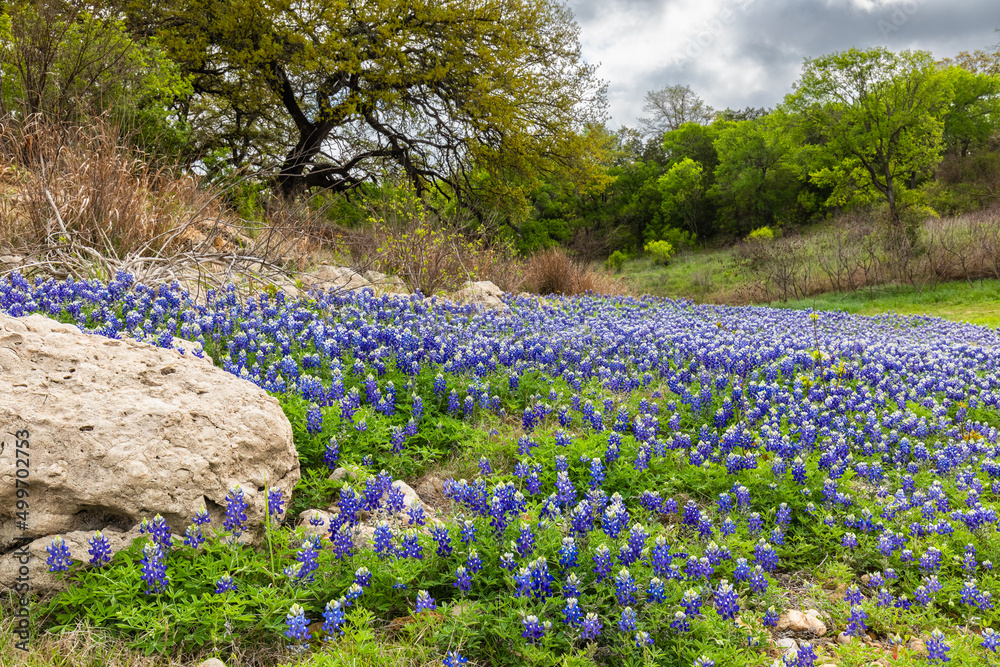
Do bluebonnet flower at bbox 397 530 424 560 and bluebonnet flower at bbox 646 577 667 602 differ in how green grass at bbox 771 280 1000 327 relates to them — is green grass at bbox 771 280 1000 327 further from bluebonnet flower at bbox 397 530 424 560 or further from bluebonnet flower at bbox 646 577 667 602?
bluebonnet flower at bbox 397 530 424 560

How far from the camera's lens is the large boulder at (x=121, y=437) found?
2.60 m

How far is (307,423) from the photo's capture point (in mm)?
3711

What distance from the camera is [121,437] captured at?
2.76m

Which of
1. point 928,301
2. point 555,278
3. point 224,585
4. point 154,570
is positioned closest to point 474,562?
point 224,585

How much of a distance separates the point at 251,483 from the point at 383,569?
0.87m

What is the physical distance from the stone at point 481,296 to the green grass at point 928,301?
32.6 ft

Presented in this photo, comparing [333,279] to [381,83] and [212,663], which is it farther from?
[381,83]

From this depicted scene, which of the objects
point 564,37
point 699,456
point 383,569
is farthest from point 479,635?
point 564,37

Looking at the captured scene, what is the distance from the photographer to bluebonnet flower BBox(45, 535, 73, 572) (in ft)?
7.78

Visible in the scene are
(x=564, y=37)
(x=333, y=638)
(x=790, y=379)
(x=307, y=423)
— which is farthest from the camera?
(x=564, y=37)

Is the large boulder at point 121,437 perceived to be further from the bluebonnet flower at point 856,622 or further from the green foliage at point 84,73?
the green foliage at point 84,73

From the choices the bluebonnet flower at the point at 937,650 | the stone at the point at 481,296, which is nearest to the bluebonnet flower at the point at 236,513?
the bluebonnet flower at the point at 937,650

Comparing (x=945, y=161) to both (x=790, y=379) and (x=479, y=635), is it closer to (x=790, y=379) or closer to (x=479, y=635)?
(x=790, y=379)

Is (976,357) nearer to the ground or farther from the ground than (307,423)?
nearer to the ground
